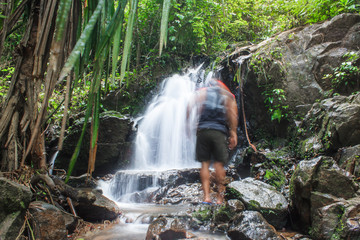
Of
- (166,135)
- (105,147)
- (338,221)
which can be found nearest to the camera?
(338,221)

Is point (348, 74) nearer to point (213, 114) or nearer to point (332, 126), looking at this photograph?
point (332, 126)

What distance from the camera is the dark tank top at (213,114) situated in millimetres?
3484

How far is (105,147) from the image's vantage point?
686 centimetres

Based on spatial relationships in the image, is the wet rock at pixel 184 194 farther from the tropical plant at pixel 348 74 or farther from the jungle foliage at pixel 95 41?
the tropical plant at pixel 348 74

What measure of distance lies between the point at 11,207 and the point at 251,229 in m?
2.19

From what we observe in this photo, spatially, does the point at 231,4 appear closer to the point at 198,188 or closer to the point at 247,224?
the point at 198,188

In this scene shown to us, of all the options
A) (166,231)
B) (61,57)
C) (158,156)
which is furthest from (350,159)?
(158,156)

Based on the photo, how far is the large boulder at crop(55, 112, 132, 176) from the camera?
657cm

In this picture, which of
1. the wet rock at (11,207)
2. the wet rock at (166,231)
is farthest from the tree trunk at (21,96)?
the wet rock at (166,231)

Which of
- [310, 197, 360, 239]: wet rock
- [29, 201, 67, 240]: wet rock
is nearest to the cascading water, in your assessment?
[29, 201, 67, 240]: wet rock

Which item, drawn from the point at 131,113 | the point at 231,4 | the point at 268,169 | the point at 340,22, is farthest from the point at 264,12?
the point at 268,169

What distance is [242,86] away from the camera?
7.05 m

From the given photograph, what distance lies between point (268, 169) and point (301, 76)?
9.54 feet

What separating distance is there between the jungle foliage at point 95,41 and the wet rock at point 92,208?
1.15 m
